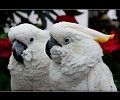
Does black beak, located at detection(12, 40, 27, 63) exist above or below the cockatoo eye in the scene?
below

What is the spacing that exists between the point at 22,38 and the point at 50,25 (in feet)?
2.98

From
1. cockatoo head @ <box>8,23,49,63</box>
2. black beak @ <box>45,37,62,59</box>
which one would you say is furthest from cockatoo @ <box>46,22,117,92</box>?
cockatoo head @ <box>8,23,49,63</box>

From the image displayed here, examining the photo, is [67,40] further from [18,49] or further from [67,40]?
[18,49]

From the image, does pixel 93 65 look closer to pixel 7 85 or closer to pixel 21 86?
pixel 21 86

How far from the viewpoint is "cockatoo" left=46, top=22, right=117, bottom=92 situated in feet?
6.05

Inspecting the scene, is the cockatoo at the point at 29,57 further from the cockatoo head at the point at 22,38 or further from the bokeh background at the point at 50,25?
the bokeh background at the point at 50,25

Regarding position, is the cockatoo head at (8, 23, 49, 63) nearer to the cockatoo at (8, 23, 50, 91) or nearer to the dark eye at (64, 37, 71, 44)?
the cockatoo at (8, 23, 50, 91)

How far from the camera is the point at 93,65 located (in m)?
1.85

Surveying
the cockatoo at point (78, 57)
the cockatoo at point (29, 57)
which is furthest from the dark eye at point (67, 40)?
the cockatoo at point (29, 57)

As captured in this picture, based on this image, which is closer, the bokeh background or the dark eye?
the dark eye

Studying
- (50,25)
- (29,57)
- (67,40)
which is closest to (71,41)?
(67,40)

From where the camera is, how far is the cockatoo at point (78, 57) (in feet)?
6.05

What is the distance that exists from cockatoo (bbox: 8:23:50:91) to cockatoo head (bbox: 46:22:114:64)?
0.09 meters

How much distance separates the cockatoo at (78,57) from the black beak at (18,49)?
5.1 inches
